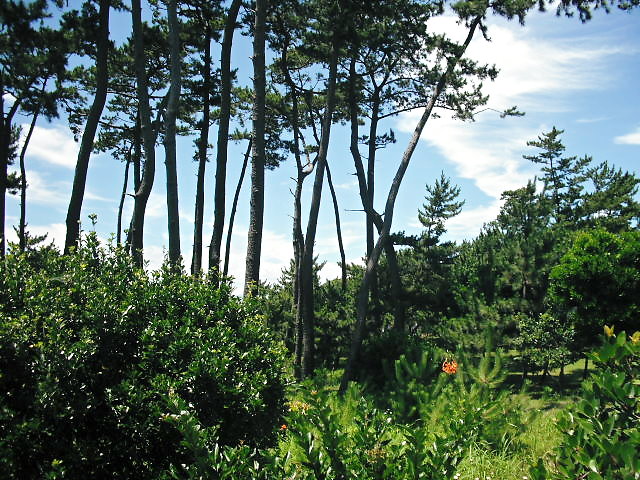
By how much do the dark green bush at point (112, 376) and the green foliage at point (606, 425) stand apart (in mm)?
2149

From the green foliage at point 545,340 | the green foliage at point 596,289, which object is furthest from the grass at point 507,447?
the green foliage at point 596,289

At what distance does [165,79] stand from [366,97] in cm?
785

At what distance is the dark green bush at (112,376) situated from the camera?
3410mm

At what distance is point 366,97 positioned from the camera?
60.8ft

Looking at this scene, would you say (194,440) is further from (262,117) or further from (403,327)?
(403,327)

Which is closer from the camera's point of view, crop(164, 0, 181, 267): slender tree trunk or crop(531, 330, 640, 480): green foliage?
crop(531, 330, 640, 480): green foliage

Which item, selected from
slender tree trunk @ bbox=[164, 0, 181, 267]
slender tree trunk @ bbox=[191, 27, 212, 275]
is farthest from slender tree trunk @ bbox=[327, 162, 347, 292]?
slender tree trunk @ bbox=[164, 0, 181, 267]

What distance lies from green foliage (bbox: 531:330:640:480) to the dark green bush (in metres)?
2.15

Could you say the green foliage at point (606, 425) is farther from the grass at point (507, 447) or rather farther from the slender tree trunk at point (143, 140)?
the slender tree trunk at point (143, 140)

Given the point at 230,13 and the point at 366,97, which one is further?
the point at 366,97

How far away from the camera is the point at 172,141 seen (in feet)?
37.4

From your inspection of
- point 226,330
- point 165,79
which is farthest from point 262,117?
point 165,79

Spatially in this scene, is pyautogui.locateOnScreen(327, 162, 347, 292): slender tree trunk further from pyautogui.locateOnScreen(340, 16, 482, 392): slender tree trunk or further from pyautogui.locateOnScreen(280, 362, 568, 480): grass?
pyautogui.locateOnScreen(280, 362, 568, 480): grass

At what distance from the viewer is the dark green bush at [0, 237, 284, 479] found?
3.41 meters
